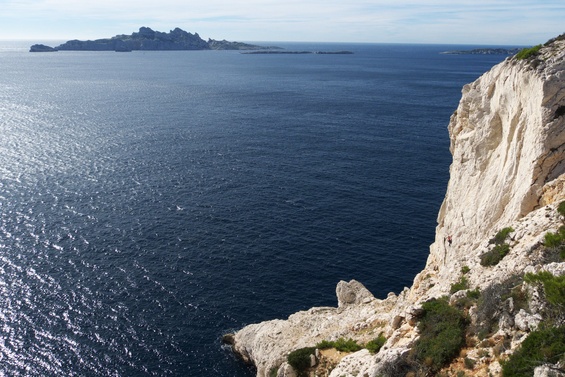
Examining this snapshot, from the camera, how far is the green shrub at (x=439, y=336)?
2425 centimetres

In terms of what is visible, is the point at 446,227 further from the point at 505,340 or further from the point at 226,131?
the point at 226,131

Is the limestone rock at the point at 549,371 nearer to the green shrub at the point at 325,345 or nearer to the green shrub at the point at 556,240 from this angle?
the green shrub at the point at 556,240

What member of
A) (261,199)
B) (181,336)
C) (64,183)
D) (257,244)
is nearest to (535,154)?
(181,336)

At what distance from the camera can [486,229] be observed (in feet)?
127

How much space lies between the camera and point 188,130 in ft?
457

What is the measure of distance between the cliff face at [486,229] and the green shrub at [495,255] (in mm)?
368

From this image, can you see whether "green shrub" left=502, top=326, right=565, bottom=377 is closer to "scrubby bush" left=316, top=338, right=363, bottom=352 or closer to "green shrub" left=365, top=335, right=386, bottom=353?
"green shrub" left=365, top=335, right=386, bottom=353

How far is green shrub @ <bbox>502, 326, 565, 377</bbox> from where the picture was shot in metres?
19.3

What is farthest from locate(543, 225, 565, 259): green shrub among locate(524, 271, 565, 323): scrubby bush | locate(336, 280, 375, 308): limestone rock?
locate(336, 280, 375, 308): limestone rock

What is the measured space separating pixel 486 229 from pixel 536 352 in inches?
784

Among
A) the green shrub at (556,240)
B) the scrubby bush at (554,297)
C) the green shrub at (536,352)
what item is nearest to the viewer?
the green shrub at (536,352)

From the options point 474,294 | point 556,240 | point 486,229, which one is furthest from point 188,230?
point 556,240

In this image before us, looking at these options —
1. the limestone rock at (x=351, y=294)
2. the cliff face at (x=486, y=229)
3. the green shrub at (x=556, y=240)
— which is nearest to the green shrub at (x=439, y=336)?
the cliff face at (x=486, y=229)

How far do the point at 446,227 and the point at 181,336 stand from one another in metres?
33.1
